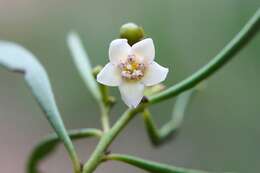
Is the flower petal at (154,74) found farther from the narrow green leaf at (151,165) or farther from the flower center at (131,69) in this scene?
the narrow green leaf at (151,165)

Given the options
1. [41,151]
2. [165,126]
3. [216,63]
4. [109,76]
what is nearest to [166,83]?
[165,126]

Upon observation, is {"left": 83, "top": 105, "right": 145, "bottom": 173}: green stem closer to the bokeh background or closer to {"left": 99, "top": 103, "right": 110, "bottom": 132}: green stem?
{"left": 99, "top": 103, "right": 110, "bottom": 132}: green stem

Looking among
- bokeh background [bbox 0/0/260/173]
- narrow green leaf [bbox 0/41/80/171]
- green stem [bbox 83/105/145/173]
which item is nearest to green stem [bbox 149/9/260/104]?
green stem [bbox 83/105/145/173]

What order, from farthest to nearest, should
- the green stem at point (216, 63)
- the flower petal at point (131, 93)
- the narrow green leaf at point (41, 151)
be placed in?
the narrow green leaf at point (41, 151) < the green stem at point (216, 63) < the flower petal at point (131, 93)

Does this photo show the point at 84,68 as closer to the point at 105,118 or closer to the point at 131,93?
the point at 105,118

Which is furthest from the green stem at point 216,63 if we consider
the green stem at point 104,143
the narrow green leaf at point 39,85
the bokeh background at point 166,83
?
the bokeh background at point 166,83
